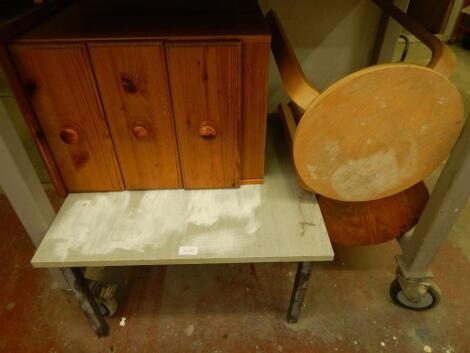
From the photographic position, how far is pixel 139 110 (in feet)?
2.29

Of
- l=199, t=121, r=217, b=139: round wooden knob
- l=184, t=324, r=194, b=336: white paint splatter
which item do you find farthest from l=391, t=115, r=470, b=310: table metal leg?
l=184, t=324, r=194, b=336: white paint splatter

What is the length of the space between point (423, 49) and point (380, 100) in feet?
10.6

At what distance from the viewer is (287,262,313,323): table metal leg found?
0.80m

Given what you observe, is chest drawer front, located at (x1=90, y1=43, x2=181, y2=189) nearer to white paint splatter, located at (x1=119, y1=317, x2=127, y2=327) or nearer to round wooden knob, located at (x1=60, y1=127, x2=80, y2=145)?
round wooden knob, located at (x1=60, y1=127, x2=80, y2=145)

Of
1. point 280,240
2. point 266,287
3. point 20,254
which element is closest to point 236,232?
point 280,240

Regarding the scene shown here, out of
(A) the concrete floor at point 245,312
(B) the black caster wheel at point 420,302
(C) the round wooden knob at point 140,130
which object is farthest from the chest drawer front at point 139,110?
(B) the black caster wheel at point 420,302

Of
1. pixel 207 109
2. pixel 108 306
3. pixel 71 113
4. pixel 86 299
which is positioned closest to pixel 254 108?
pixel 207 109

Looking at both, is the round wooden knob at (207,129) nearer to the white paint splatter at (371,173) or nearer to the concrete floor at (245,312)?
the white paint splatter at (371,173)

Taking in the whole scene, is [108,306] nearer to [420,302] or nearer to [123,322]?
[123,322]

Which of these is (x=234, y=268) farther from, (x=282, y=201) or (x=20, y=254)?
(x=20, y=254)

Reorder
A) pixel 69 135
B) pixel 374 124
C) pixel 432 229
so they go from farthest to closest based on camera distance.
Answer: pixel 432 229
pixel 69 135
pixel 374 124

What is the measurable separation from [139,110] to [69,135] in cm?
17

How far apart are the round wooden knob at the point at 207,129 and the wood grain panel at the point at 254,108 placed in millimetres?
72

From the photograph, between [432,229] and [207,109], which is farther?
[432,229]
